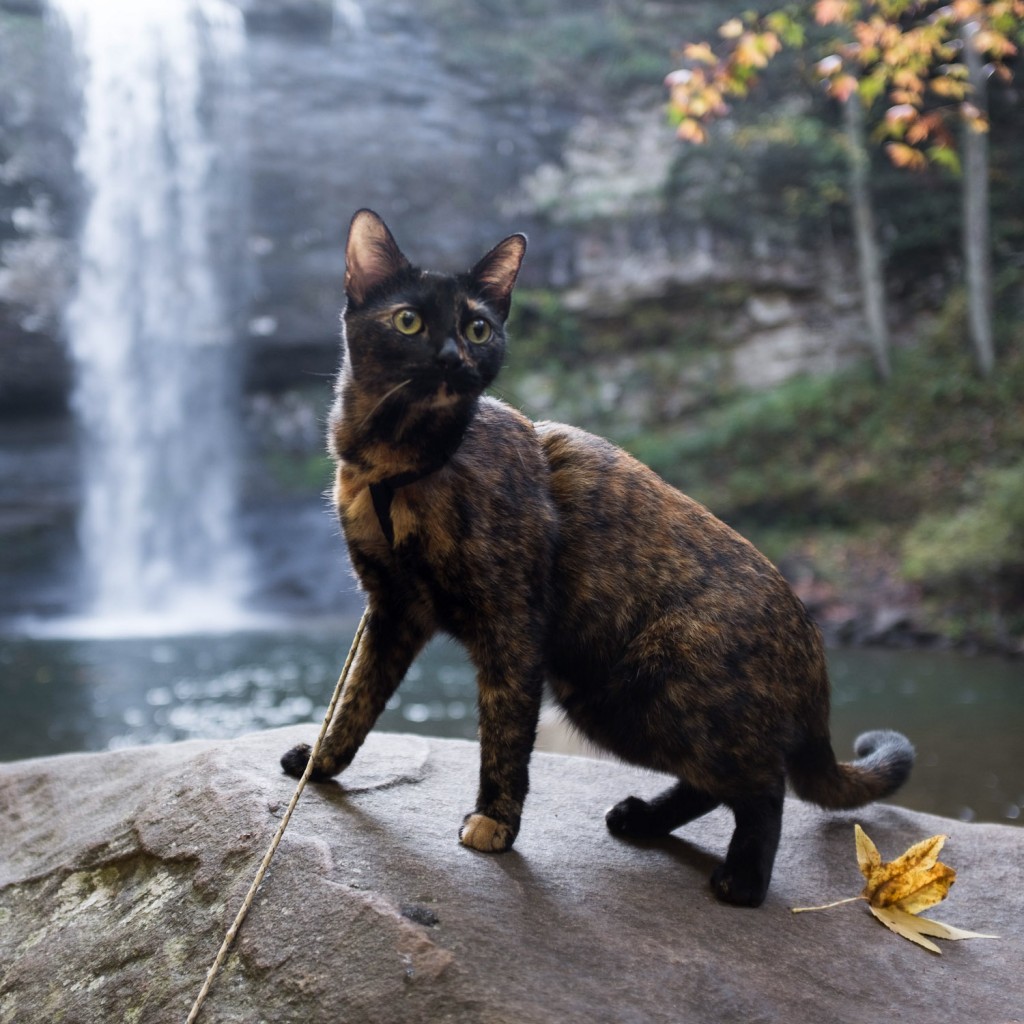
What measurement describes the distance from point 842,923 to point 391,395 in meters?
1.63

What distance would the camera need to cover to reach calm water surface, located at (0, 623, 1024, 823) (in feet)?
18.0

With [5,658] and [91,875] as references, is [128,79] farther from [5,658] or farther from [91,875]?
[91,875]

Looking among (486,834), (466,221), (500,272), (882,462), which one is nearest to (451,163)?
(466,221)

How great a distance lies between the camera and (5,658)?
9531 mm

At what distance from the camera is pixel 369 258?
233 cm

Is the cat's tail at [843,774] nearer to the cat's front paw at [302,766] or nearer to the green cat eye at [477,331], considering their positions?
the cat's front paw at [302,766]

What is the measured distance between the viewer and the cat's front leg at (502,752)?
223 cm

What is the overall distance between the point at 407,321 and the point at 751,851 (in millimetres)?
1501

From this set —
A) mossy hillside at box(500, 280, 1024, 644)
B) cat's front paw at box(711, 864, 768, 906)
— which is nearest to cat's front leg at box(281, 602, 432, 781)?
cat's front paw at box(711, 864, 768, 906)

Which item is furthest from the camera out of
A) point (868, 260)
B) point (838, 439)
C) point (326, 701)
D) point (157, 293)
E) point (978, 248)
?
point (157, 293)

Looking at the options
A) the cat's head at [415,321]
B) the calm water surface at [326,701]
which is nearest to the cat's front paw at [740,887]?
the cat's head at [415,321]

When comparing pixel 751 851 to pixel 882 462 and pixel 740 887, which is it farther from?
pixel 882 462

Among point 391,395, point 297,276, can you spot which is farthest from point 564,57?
point 391,395

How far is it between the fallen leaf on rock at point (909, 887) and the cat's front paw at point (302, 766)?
1.20 metres
